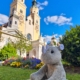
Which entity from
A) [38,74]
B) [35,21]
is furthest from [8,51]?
[38,74]

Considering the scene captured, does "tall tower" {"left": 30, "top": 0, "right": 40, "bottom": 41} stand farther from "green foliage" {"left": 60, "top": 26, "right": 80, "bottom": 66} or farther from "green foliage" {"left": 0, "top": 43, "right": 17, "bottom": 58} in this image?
"green foliage" {"left": 60, "top": 26, "right": 80, "bottom": 66}

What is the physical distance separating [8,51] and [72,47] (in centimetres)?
1951

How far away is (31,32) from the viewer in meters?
47.1

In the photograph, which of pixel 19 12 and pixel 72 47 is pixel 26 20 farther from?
pixel 72 47

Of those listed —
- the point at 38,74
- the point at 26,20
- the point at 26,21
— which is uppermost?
the point at 26,20

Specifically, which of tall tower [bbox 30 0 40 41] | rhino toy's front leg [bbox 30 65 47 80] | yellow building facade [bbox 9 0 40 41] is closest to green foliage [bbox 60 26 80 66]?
rhino toy's front leg [bbox 30 65 47 80]

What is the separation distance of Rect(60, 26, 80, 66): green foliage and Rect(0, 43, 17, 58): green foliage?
17601 mm

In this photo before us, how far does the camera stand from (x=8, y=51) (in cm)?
2886

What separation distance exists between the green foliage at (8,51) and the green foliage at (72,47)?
1760cm

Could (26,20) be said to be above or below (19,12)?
below

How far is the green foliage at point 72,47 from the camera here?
11346mm

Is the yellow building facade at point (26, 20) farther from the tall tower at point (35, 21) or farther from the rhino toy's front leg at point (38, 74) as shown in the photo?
the rhino toy's front leg at point (38, 74)

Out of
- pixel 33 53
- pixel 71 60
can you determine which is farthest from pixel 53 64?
pixel 33 53

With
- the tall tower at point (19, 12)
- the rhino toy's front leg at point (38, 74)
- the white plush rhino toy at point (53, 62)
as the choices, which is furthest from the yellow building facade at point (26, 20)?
the white plush rhino toy at point (53, 62)
